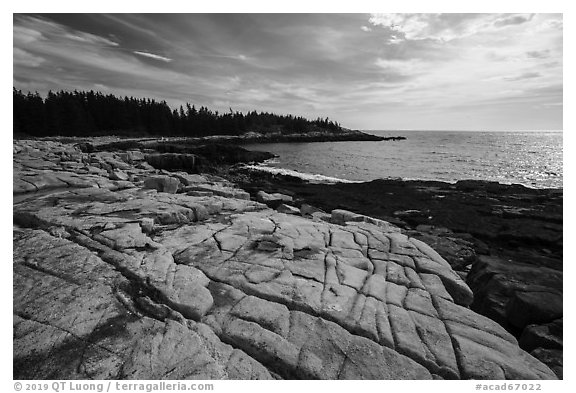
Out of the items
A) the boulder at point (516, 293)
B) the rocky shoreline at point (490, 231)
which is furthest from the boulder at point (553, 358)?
the boulder at point (516, 293)

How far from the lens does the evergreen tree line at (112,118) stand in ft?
195

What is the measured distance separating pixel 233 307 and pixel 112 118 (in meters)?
93.2

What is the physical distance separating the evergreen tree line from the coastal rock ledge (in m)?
52.3

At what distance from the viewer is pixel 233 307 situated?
15.7ft

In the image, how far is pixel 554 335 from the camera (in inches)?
207

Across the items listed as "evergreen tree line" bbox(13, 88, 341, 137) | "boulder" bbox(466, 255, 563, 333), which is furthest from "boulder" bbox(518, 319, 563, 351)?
"evergreen tree line" bbox(13, 88, 341, 137)

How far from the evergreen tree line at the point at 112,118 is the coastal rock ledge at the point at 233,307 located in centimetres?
5225

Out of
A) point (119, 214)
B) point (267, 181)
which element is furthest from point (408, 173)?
point (119, 214)

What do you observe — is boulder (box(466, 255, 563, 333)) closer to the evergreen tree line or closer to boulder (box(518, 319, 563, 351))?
boulder (box(518, 319, 563, 351))

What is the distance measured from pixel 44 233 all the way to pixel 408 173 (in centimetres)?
3669

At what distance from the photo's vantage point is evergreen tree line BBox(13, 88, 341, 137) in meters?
59.5

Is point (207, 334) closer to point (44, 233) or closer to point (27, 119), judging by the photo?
point (44, 233)

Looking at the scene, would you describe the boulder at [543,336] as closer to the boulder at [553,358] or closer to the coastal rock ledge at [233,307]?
the boulder at [553,358]

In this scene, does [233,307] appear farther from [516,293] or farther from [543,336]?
[516,293]
